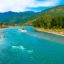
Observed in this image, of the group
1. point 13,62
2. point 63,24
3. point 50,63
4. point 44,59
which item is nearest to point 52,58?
point 44,59

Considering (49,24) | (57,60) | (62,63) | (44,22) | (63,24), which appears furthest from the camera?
(44,22)

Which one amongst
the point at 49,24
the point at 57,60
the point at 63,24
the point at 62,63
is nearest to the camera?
the point at 62,63

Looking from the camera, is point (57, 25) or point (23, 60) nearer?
point (23, 60)

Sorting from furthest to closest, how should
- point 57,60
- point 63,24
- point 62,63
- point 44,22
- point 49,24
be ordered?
point 44,22 < point 49,24 < point 63,24 < point 57,60 < point 62,63

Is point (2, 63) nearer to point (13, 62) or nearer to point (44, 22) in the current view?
point (13, 62)

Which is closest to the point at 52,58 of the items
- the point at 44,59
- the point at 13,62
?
the point at 44,59

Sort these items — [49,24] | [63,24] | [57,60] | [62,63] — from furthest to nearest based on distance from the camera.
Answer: [49,24] → [63,24] → [57,60] → [62,63]

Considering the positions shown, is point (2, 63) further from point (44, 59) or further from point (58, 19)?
point (58, 19)

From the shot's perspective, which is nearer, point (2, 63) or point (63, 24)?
point (2, 63)
